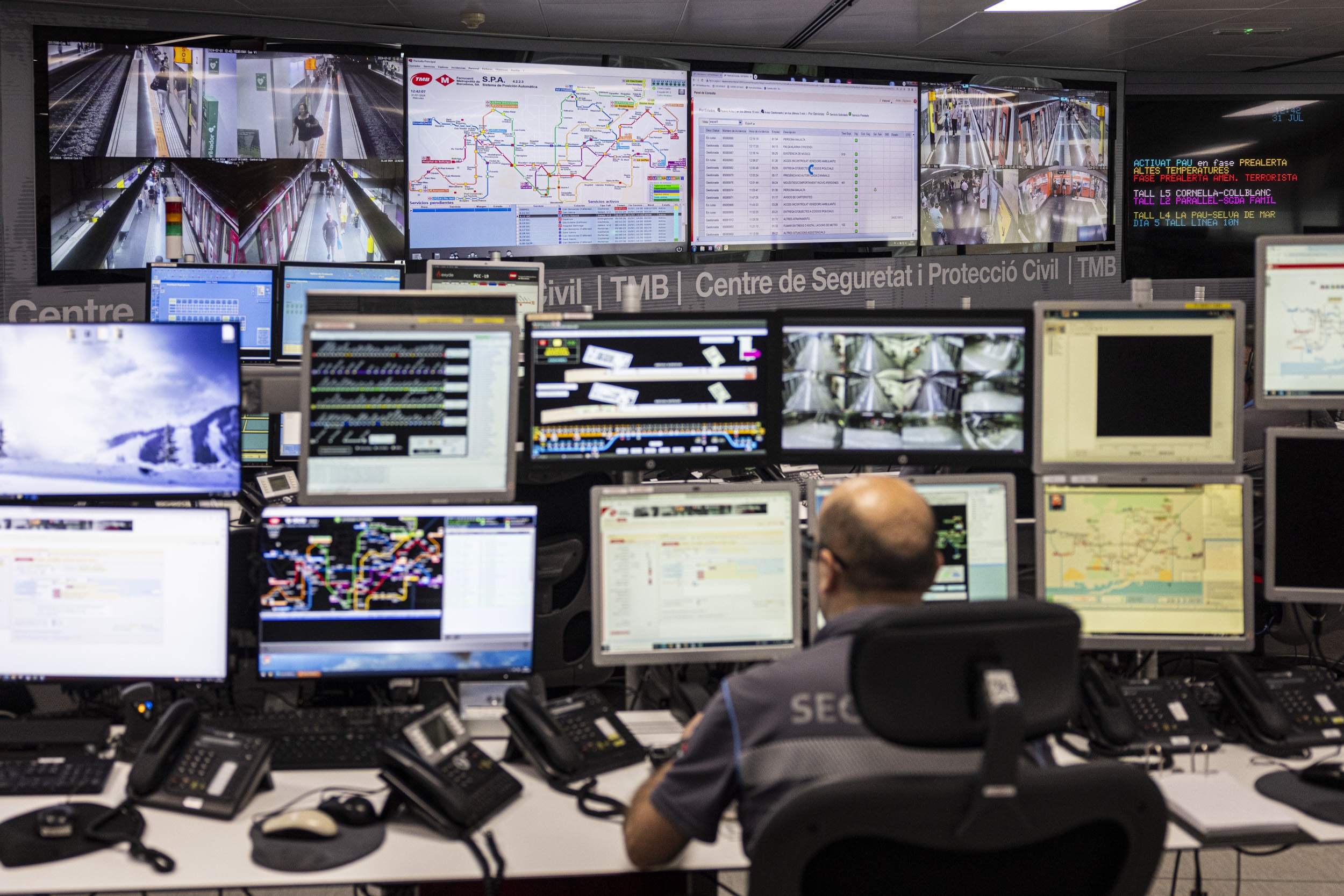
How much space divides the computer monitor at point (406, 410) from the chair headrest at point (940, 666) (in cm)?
118

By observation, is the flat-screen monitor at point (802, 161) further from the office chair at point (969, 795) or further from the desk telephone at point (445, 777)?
the office chair at point (969, 795)

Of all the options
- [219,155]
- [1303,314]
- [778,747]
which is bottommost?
[778,747]

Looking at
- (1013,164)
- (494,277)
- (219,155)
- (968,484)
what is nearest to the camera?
(968,484)

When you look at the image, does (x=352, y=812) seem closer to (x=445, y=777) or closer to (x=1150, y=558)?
(x=445, y=777)

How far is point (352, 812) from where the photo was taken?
1701 millimetres

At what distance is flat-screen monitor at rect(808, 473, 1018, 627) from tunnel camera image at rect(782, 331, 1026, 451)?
0.25ft

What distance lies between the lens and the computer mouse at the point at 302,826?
163 cm

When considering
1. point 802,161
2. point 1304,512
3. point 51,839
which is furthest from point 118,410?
point 802,161

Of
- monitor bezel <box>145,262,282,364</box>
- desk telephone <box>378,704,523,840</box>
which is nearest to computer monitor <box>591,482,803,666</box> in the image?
desk telephone <box>378,704,523,840</box>

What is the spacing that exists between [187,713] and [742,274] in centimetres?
450

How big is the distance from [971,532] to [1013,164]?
4907 mm

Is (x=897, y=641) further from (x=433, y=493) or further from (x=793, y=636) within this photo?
(x=433, y=493)

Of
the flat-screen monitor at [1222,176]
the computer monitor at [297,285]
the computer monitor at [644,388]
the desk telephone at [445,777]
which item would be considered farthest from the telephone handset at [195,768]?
the flat-screen monitor at [1222,176]

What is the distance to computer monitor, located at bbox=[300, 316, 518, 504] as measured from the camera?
6.65 ft
